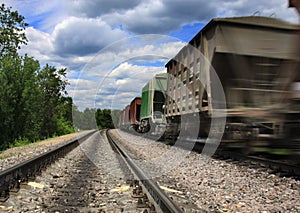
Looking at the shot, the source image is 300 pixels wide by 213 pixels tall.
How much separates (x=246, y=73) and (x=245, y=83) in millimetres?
244

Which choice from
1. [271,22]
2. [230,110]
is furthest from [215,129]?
[271,22]

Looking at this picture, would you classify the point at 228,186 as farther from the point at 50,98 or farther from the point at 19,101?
the point at 50,98

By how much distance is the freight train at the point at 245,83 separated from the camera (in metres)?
4.66

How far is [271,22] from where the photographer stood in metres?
6.82

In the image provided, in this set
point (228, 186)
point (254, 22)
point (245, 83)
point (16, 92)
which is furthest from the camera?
point (16, 92)

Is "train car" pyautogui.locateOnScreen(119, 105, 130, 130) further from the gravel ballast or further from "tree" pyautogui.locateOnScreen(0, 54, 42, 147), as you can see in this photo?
the gravel ballast

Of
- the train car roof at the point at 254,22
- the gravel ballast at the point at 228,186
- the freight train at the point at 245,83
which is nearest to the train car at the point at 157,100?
the freight train at the point at 245,83

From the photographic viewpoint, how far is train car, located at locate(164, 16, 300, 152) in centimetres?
476

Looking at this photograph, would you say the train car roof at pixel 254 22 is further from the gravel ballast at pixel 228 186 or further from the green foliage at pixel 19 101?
the green foliage at pixel 19 101

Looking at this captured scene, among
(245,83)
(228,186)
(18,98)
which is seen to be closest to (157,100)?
(245,83)

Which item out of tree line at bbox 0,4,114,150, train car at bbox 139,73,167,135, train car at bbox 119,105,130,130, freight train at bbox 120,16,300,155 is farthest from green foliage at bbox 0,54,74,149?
freight train at bbox 120,16,300,155

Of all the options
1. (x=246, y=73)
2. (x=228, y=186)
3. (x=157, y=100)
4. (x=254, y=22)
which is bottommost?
(x=228, y=186)

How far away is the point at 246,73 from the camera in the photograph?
710cm

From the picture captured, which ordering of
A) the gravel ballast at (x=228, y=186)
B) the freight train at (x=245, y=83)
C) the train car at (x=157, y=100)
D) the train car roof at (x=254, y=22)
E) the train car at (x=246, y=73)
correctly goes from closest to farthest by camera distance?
the freight train at (x=245, y=83) < the train car at (x=246, y=73) < the gravel ballast at (x=228, y=186) < the train car roof at (x=254, y=22) < the train car at (x=157, y=100)
